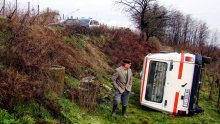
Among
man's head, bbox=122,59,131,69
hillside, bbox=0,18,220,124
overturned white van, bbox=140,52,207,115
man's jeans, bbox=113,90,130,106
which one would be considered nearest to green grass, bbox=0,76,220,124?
hillside, bbox=0,18,220,124

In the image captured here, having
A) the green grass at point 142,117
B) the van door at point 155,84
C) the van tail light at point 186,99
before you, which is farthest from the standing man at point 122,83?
the van tail light at point 186,99

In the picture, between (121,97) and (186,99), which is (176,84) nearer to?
(186,99)

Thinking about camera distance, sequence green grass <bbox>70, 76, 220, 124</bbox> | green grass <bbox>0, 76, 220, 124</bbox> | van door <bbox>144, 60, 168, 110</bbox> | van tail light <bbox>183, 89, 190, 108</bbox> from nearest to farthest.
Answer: green grass <bbox>0, 76, 220, 124</bbox>, green grass <bbox>70, 76, 220, 124</bbox>, van tail light <bbox>183, 89, 190, 108</bbox>, van door <bbox>144, 60, 168, 110</bbox>

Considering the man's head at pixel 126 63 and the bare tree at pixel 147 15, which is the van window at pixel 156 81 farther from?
the bare tree at pixel 147 15

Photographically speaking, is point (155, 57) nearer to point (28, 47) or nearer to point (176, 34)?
point (28, 47)

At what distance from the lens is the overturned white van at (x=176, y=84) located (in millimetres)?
13180

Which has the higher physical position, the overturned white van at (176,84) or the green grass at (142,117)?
the overturned white van at (176,84)

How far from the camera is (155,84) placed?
45.5 ft

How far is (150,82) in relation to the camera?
46.0 feet

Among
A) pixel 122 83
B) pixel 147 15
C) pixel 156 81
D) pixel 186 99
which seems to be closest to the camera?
pixel 122 83

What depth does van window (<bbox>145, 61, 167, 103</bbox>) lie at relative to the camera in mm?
13632

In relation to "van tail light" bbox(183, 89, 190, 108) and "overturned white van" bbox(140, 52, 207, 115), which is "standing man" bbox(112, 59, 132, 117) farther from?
"van tail light" bbox(183, 89, 190, 108)

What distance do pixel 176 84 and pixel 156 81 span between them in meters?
0.87

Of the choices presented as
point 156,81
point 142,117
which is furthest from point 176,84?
point 142,117
